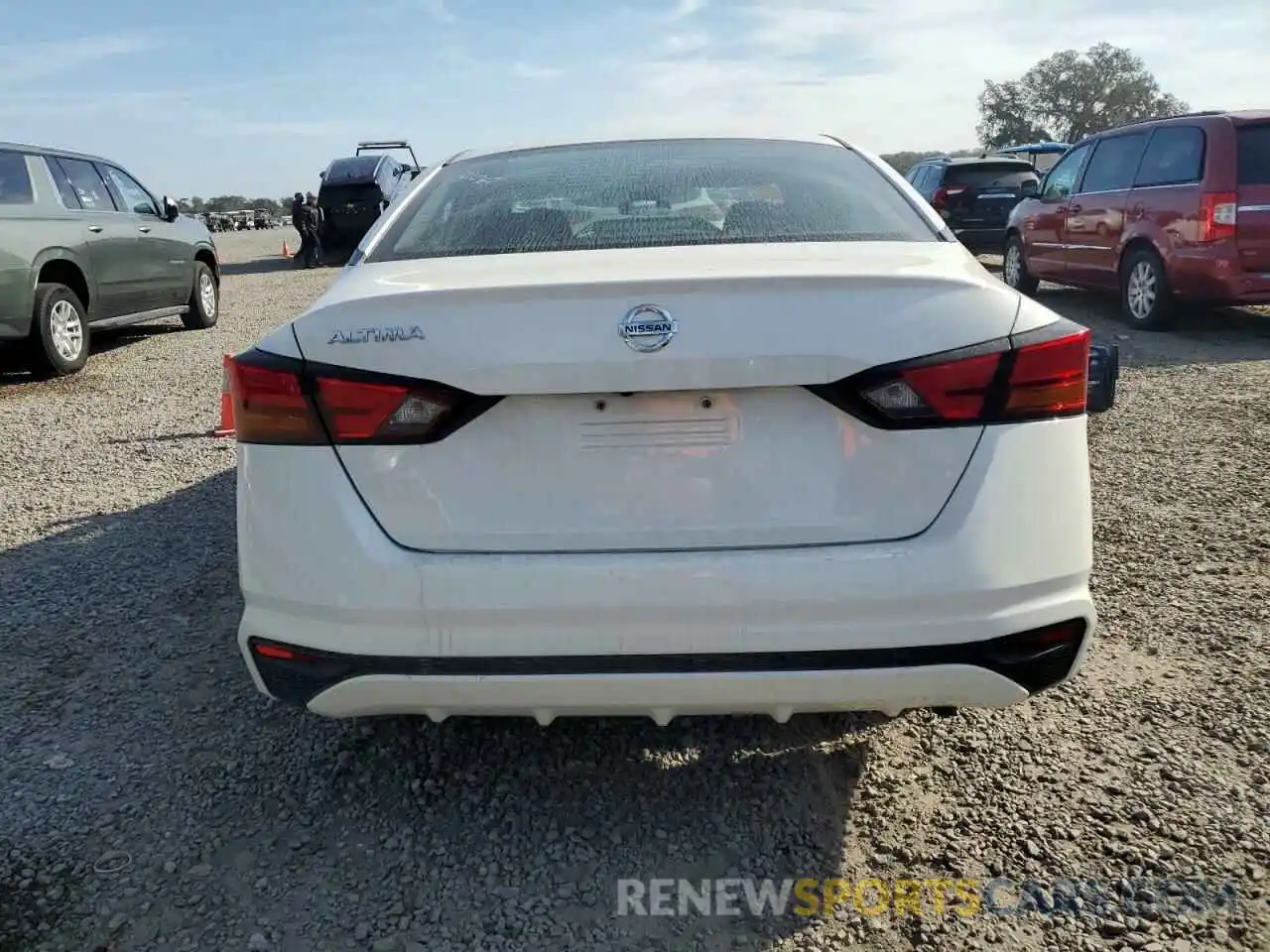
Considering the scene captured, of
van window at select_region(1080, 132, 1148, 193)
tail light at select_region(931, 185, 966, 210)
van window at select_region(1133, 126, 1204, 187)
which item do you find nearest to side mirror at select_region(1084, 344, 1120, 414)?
van window at select_region(1133, 126, 1204, 187)

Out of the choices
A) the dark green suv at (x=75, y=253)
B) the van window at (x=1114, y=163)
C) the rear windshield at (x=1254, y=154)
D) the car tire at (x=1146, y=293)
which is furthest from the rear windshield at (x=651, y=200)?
the van window at (x=1114, y=163)

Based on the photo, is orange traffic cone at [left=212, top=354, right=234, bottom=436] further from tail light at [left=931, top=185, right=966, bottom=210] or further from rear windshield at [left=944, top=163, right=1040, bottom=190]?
rear windshield at [left=944, top=163, right=1040, bottom=190]

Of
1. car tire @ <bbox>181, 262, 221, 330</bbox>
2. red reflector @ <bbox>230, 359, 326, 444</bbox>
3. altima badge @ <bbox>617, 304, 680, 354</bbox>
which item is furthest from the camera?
car tire @ <bbox>181, 262, 221, 330</bbox>

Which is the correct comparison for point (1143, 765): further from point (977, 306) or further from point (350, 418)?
point (350, 418)

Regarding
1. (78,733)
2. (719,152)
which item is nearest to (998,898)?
(719,152)

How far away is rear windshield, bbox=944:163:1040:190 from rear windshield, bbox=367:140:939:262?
12.8 m

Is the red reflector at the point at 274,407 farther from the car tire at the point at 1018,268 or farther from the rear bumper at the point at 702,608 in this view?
the car tire at the point at 1018,268

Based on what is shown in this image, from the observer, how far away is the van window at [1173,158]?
27.6 feet

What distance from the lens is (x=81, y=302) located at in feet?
28.4

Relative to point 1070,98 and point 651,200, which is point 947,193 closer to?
point 651,200

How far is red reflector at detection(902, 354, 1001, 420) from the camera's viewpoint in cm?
195

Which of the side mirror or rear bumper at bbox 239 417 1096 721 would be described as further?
the side mirror

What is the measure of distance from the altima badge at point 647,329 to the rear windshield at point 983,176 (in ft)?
46.9

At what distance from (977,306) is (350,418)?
125 cm
